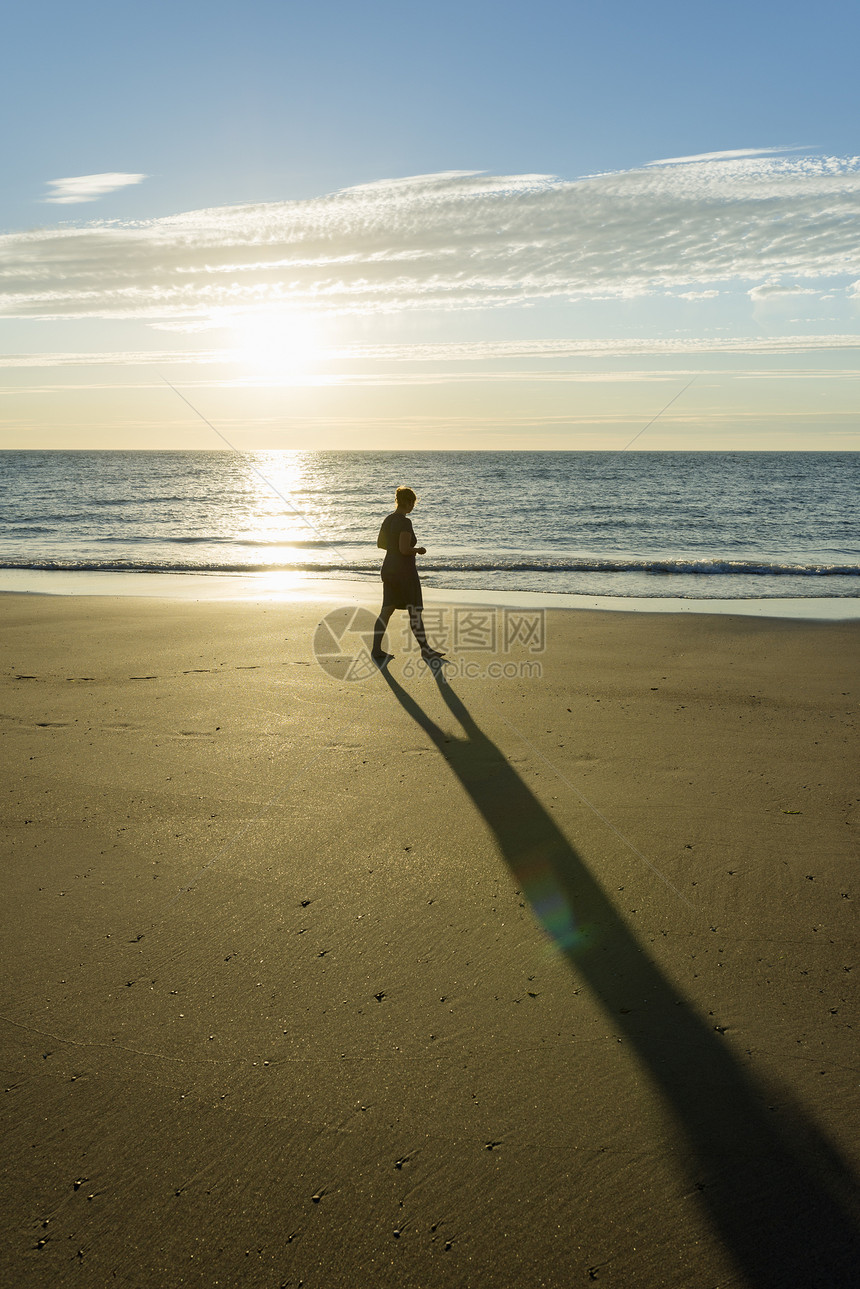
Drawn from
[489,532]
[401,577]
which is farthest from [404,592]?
[489,532]

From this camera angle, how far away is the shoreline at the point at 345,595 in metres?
13.0

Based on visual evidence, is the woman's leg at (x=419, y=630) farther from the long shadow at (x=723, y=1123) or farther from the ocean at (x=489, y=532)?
the ocean at (x=489, y=532)

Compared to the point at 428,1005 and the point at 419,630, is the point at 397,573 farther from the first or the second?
the point at 428,1005

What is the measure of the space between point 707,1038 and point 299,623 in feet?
28.2

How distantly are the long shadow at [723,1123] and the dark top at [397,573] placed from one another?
204 inches

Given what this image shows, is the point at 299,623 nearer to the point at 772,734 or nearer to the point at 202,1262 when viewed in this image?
the point at 772,734

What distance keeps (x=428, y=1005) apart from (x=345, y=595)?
1153 centimetres

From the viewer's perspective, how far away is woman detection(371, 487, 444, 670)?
884 centimetres

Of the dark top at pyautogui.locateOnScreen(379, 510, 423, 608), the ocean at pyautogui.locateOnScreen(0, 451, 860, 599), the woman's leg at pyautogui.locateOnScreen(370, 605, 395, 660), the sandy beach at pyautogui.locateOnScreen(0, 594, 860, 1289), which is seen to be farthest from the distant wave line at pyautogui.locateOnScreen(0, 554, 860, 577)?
the sandy beach at pyautogui.locateOnScreen(0, 594, 860, 1289)

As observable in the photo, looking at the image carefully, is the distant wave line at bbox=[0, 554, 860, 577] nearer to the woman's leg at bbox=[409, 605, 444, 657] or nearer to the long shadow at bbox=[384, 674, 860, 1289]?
the woman's leg at bbox=[409, 605, 444, 657]

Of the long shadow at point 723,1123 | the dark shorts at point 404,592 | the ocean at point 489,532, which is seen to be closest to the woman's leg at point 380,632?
the dark shorts at point 404,592

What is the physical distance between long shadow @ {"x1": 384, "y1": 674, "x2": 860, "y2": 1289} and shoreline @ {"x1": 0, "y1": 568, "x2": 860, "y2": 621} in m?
9.08

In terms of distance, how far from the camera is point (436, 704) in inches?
286

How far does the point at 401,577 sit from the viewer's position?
29.9 ft
